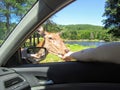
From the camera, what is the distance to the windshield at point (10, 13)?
266 cm

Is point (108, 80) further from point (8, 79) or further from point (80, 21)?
point (8, 79)

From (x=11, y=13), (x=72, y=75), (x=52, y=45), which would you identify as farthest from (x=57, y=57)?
(x=11, y=13)

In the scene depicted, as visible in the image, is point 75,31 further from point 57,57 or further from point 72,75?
point 72,75

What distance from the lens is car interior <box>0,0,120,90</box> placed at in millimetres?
2518

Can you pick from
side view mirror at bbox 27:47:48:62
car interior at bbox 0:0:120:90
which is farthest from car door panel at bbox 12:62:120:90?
side view mirror at bbox 27:47:48:62

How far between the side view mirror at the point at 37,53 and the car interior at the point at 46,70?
0.5 inches

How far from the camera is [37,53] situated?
309 centimetres

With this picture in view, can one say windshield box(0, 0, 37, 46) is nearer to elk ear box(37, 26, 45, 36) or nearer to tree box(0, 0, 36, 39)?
tree box(0, 0, 36, 39)

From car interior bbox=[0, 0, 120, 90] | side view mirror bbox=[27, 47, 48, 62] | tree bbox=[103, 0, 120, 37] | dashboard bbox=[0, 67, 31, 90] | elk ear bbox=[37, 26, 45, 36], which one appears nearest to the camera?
dashboard bbox=[0, 67, 31, 90]

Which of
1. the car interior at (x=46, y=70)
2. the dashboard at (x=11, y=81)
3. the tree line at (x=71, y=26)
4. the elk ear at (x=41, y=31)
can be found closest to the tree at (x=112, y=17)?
the tree line at (x=71, y=26)

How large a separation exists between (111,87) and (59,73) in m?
0.60

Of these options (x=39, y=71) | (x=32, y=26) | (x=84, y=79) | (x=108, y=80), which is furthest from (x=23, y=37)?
(x=108, y=80)

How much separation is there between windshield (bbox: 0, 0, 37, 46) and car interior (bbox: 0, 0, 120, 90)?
15cm

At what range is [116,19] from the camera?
9.72 ft
